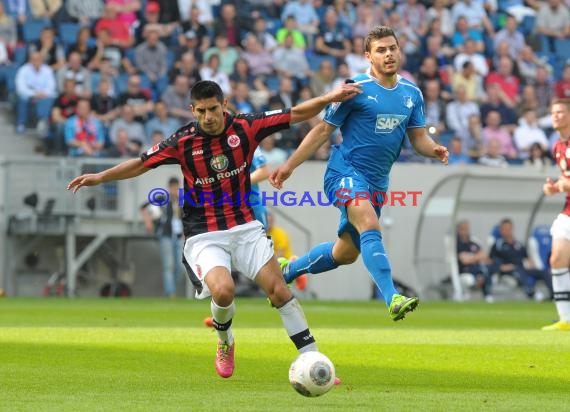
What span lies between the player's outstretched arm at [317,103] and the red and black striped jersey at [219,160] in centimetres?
8

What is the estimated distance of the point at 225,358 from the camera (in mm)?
8500

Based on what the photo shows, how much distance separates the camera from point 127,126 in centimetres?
2122

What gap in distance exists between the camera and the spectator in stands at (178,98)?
21875 millimetres

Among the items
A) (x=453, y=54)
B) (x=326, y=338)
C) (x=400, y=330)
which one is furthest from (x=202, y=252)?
(x=453, y=54)

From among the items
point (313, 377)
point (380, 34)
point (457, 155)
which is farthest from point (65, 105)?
point (313, 377)

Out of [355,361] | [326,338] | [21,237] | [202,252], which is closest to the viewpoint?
[202,252]

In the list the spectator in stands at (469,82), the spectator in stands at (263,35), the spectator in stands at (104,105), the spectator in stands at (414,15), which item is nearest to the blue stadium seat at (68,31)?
the spectator in stands at (104,105)

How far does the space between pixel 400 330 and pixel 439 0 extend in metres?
14.8

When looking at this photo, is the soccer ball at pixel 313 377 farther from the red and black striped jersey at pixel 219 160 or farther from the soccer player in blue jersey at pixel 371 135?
the soccer player in blue jersey at pixel 371 135

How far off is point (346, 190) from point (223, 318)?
1.97 meters

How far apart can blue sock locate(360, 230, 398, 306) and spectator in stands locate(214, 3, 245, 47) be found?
46.5 ft

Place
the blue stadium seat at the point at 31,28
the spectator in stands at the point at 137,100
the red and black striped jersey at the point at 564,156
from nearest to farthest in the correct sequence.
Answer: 1. the red and black striped jersey at the point at 564,156
2. the spectator in stands at the point at 137,100
3. the blue stadium seat at the point at 31,28

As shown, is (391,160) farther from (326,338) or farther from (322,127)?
(326,338)

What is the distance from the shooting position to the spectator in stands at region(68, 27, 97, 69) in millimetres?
21625
